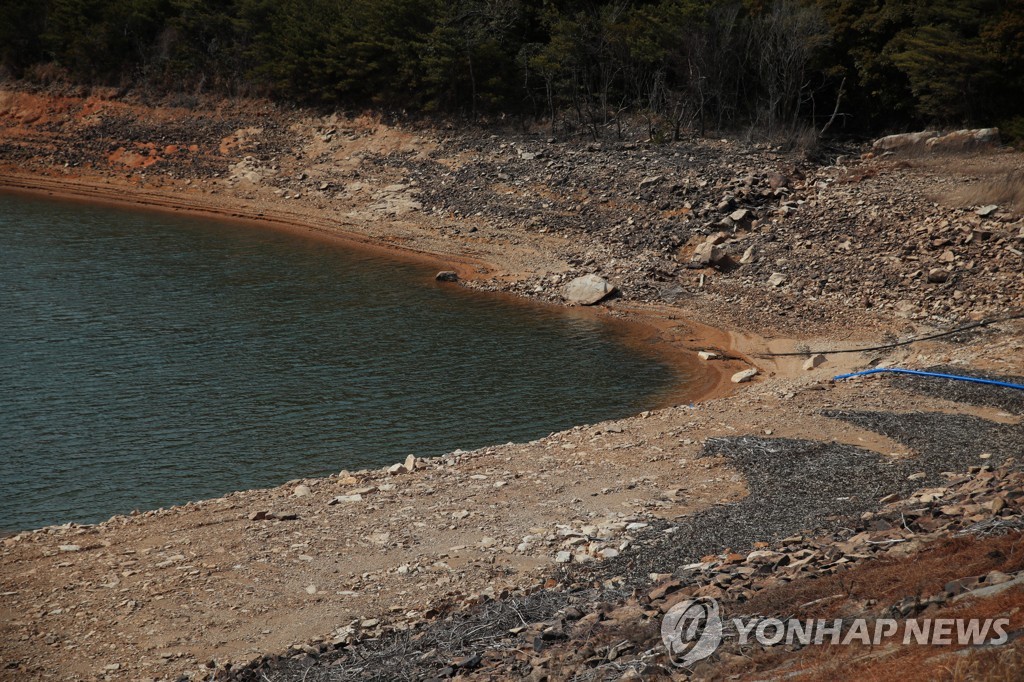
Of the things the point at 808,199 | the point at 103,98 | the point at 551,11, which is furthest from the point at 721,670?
the point at 103,98

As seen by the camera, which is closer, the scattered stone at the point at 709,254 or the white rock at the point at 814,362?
the white rock at the point at 814,362

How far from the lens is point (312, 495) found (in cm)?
1416

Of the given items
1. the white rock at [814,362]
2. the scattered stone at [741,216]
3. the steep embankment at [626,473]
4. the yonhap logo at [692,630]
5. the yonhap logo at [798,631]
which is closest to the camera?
the yonhap logo at [798,631]

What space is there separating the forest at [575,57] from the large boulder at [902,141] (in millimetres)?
1941

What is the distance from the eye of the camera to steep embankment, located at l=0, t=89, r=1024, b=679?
994 cm

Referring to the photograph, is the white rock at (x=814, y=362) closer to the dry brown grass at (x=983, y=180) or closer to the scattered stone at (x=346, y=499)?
the dry brown grass at (x=983, y=180)

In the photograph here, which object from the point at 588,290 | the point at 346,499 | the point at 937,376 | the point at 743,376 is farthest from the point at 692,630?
the point at 588,290

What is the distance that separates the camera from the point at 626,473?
1414cm

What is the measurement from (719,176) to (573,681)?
80.4 feet

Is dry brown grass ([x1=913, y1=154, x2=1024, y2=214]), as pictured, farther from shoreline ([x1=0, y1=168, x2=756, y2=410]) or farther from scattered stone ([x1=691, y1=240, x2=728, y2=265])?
shoreline ([x1=0, y1=168, x2=756, y2=410])

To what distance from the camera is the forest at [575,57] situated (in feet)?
107

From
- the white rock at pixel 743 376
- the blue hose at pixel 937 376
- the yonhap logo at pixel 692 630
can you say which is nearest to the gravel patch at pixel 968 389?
the blue hose at pixel 937 376

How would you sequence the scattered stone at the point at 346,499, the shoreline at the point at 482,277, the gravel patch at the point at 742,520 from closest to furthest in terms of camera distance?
1. the gravel patch at the point at 742,520
2. the scattered stone at the point at 346,499
3. the shoreline at the point at 482,277

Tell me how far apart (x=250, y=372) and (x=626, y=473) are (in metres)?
9.96
